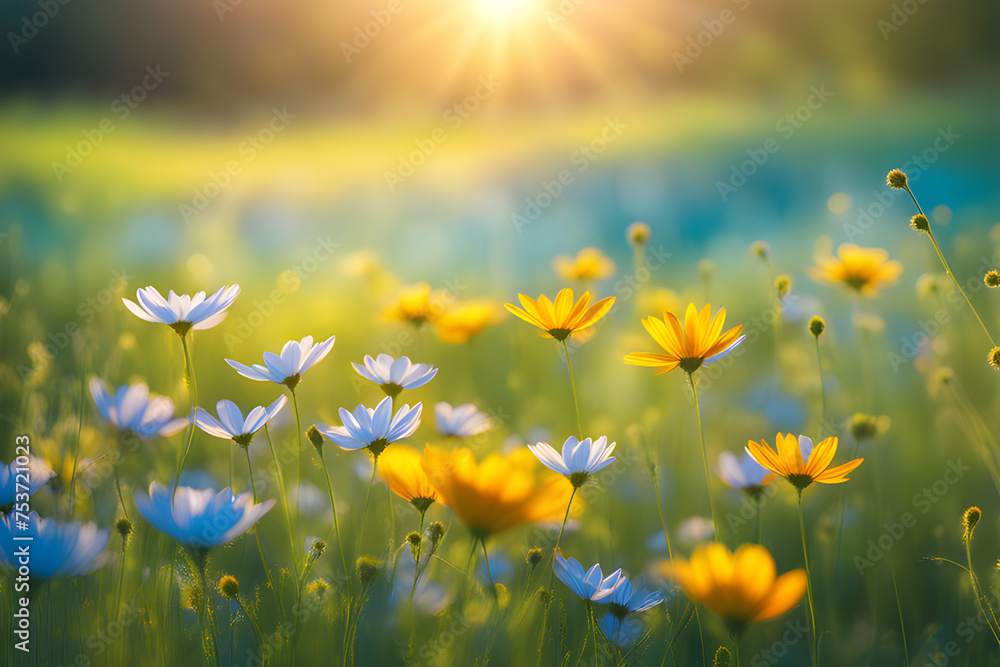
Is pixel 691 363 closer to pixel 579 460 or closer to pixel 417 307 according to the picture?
pixel 579 460

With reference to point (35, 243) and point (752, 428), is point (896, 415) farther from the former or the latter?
point (35, 243)

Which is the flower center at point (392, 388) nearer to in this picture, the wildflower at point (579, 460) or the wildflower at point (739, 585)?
the wildflower at point (579, 460)

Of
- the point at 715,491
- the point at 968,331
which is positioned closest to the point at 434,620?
the point at 715,491

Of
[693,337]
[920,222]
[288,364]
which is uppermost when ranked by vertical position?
[920,222]

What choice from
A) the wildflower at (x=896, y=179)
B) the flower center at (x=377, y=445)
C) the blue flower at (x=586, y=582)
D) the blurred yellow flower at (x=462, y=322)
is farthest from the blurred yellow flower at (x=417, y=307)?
the wildflower at (x=896, y=179)

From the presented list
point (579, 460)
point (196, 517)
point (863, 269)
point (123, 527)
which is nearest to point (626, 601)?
point (579, 460)

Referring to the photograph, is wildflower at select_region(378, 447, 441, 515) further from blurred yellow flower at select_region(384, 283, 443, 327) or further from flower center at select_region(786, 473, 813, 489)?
blurred yellow flower at select_region(384, 283, 443, 327)

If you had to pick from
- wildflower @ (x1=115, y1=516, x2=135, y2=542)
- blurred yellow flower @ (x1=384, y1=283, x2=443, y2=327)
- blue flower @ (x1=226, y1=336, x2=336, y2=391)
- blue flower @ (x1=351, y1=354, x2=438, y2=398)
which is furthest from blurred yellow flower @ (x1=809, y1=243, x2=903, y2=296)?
wildflower @ (x1=115, y1=516, x2=135, y2=542)
